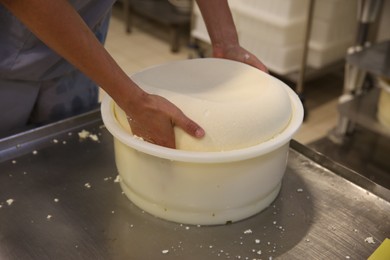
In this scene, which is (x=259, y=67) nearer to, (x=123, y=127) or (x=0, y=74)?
(x=123, y=127)

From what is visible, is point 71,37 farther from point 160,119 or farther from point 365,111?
point 365,111

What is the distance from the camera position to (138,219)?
0.81 m

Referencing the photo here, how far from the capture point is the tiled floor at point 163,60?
7.07 ft

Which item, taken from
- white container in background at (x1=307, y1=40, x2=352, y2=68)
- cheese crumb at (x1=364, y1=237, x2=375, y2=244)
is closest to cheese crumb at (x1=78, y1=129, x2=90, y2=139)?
cheese crumb at (x1=364, y1=237, x2=375, y2=244)

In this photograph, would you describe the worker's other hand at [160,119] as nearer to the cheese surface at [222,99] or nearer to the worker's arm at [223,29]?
the cheese surface at [222,99]

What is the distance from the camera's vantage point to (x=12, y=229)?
2.58ft

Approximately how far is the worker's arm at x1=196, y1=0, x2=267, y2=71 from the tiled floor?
1.08 metres

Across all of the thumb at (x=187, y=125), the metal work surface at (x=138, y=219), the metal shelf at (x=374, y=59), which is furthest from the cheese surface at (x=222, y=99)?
the metal shelf at (x=374, y=59)

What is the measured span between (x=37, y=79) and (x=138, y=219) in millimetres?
362

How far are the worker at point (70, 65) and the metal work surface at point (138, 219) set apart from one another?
0.12 meters

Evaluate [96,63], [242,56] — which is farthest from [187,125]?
[242,56]

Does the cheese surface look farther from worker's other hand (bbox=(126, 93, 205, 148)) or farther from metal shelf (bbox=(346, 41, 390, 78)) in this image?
metal shelf (bbox=(346, 41, 390, 78))

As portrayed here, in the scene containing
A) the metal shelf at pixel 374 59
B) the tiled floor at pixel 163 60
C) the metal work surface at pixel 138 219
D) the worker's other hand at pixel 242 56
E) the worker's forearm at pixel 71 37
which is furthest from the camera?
the tiled floor at pixel 163 60

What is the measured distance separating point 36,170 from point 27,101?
175 millimetres
